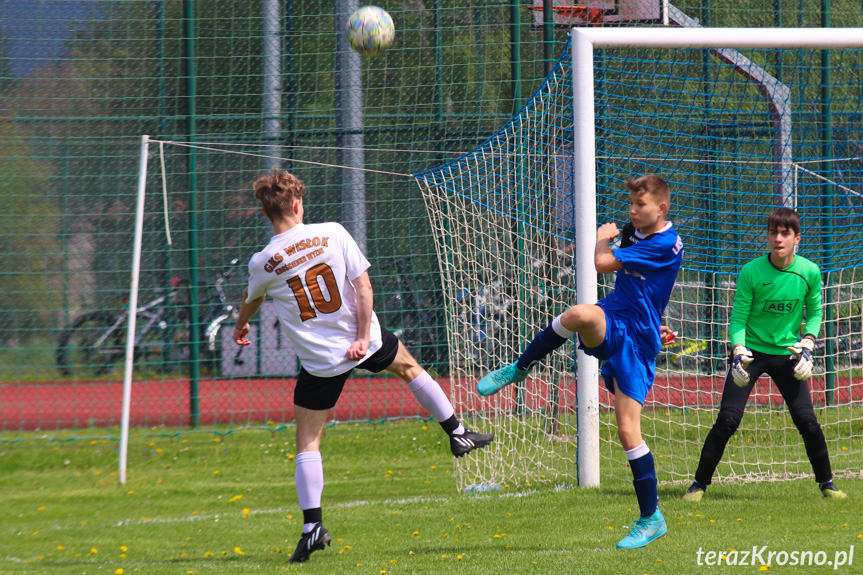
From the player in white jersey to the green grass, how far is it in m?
0.55

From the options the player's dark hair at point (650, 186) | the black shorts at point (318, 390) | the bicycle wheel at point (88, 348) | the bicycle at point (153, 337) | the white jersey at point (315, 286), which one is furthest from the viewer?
the bicycle wheel at point (88, 348)

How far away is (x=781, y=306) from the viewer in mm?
5617

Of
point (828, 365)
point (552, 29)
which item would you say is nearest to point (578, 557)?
point (828, 365)

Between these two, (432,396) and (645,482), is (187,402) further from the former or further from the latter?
(645,482)

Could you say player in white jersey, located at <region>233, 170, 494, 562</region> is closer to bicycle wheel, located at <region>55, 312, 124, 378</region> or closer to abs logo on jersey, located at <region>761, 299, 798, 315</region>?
abs logo on jersey, located at <region>761, 299, 798, 315</region>

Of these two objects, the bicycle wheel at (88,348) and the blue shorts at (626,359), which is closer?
the blue shorts at (626,359)

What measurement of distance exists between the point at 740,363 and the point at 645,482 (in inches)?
62.4

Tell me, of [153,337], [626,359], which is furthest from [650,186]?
[153,337]

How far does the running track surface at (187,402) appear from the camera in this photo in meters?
8.70

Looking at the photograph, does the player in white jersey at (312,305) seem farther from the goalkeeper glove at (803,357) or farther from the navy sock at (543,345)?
the goalkeeper glove at (803,357)

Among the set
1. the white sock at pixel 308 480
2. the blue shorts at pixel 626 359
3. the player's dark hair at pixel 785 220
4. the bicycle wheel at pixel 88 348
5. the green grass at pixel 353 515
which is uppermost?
the player's dark hair at pixel 785 220

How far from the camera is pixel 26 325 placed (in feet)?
29.2

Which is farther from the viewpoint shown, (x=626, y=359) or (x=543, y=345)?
(x=543, y=345)

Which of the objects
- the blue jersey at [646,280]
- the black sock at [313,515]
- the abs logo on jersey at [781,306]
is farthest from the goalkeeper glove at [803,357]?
the black sock at [313,515]
